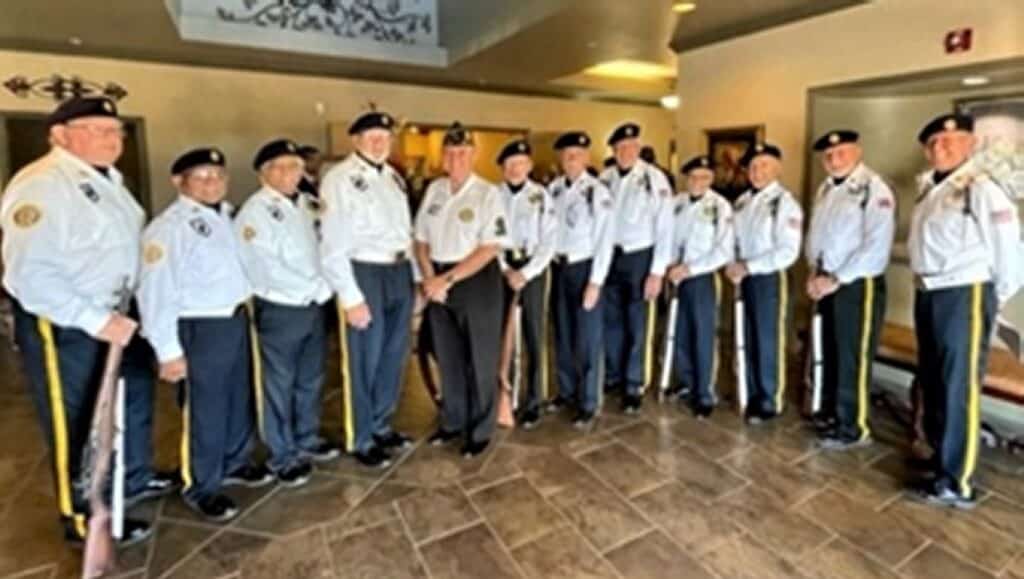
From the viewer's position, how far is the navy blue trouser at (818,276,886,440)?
3324mm

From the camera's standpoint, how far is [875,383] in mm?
4309

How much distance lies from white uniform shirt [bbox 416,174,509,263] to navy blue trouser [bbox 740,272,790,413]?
157 centimetres

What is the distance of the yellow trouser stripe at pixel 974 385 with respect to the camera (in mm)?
2674

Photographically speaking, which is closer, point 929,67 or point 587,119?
point 929,67

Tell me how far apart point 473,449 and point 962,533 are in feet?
7.13

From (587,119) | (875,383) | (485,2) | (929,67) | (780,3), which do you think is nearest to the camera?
(929,67)

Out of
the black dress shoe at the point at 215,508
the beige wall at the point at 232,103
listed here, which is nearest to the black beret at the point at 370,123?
the black dress shoe at the point at 215,508

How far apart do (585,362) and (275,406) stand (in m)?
1.74

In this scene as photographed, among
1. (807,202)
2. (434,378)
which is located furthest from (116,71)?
(807,202)

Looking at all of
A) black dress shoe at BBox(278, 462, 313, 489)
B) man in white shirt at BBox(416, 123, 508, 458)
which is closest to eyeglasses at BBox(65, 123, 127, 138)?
man in white shirt at BBox(416, 123, 508, 458)

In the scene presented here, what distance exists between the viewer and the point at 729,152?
18.9ft

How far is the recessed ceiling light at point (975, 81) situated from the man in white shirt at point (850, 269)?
4.23 ft

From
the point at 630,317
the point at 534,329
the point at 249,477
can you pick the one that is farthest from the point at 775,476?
the point at 249,477

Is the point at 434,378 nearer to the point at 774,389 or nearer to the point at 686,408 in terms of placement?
the point at 686,408
